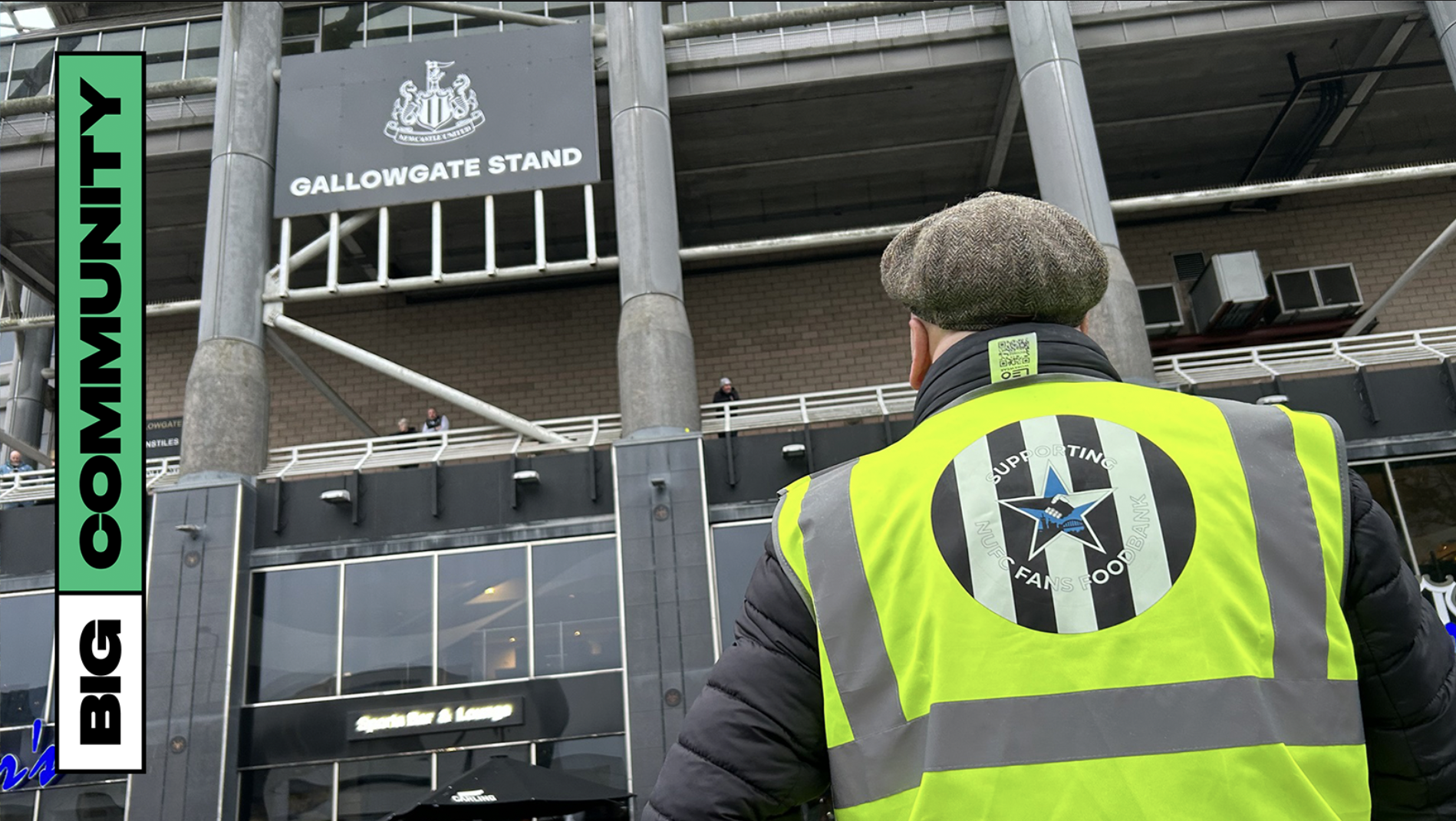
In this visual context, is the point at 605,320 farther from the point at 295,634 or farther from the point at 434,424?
the point at 295,634

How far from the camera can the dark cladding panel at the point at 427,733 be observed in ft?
54.7

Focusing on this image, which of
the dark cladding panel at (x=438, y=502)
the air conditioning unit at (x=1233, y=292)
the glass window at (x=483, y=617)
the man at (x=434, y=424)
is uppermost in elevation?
the air conditioning unit at (x=1233, y=292)

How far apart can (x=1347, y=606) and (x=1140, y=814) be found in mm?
417

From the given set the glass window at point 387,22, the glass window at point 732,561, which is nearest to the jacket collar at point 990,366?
the glass window at point 732,561

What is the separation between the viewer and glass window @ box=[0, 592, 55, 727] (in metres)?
17.3

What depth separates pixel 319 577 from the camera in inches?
708

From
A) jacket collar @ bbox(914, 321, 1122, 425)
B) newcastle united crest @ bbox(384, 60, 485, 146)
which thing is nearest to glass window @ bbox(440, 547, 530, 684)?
newcastle united crest @ bbox(384, 60, 485, 146)

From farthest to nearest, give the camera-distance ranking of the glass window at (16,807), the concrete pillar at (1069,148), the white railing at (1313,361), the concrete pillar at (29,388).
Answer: the concrete pillar at (29,388), the white railing at (1313,361), the concrete pillar at (1069,148), the glass window at (16,807)

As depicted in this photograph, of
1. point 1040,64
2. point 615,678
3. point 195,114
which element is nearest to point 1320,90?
point 1040,64

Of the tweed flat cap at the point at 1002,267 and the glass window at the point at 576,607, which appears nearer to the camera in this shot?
the tweed flat cap at the point at 1002,267

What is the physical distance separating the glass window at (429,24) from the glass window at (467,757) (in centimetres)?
1528

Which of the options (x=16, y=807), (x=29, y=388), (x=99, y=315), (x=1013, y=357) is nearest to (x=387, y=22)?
(x=29, y=388)

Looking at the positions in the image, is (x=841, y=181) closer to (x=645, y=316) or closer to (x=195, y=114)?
(x=645, y=316)

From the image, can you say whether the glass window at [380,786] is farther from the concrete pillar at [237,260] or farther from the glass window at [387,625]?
the concrete pillar at [237,260]
